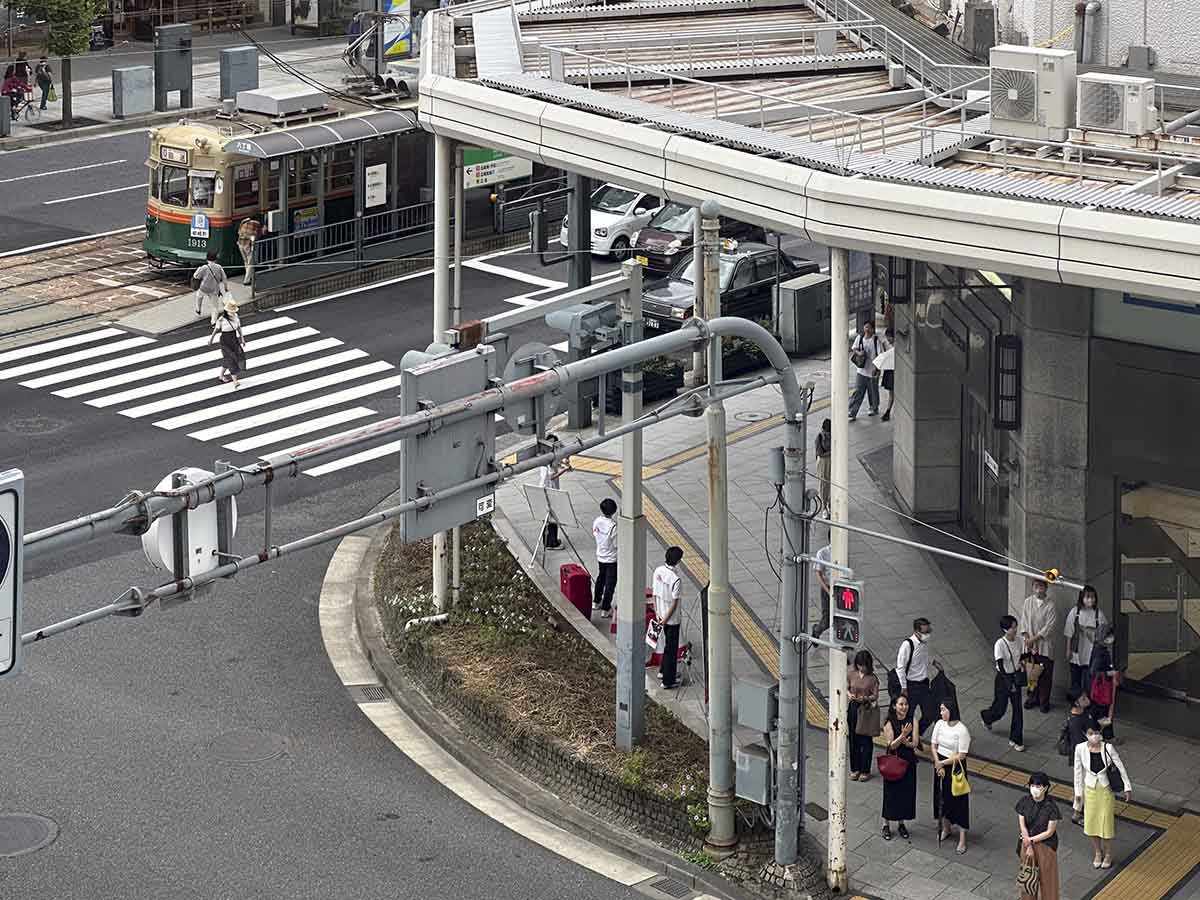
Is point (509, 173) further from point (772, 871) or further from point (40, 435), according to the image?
point (772, 871)

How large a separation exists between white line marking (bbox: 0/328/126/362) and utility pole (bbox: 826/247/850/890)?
20735 mm

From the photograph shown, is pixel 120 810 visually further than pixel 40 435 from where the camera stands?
No

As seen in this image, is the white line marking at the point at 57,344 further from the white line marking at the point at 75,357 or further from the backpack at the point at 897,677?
the backpack at the point at 897,677

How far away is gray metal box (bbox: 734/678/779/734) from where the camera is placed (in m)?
19.0

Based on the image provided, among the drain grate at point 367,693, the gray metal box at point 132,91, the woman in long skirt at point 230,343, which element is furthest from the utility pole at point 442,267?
the gray metal box at point 132,91

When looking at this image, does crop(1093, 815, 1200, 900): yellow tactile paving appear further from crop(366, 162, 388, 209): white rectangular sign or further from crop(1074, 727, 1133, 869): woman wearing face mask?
crop(366, 162, 388, 209): white rectangular sign

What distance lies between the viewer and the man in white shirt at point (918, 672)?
21094 millimetres

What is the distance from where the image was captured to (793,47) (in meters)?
28.3

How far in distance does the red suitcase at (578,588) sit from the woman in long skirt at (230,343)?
10.1 m

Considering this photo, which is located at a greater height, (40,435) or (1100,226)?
(1100,226)

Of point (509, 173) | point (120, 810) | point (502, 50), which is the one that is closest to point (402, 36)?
point (509, 173)

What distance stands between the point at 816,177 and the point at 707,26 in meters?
12.5

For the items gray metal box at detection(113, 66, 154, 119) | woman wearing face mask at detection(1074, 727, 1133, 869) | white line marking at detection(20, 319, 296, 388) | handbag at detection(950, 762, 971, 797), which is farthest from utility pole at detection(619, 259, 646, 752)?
gray metal box at detection(113, 66, 154, 119)

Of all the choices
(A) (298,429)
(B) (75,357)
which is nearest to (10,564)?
(A) (298,429)
